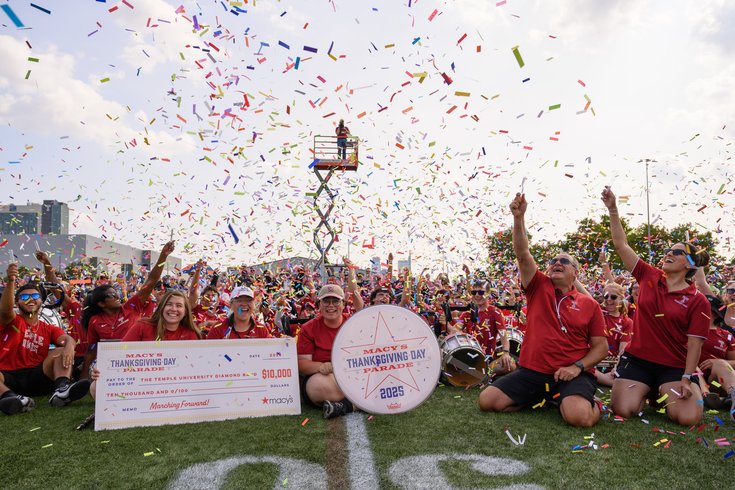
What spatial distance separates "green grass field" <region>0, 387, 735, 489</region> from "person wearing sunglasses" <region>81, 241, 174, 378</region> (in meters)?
1.22

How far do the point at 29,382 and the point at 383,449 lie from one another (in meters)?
4.50

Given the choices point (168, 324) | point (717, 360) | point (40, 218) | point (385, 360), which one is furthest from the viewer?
point (40, 218)

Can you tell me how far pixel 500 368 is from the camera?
6.86 m

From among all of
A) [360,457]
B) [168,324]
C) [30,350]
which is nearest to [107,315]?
[30,350]

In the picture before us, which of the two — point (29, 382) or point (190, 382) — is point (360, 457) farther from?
point (29, 382)

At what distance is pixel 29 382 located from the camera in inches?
234

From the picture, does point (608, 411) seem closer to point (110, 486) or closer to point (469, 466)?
point (469, 466)

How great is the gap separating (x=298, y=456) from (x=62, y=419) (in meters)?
2.69

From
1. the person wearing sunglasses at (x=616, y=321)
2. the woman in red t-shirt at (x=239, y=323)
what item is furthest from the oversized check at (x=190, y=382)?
the person wearing sunglasses at (x=616, y=321)

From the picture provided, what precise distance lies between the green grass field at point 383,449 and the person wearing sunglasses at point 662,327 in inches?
11.6

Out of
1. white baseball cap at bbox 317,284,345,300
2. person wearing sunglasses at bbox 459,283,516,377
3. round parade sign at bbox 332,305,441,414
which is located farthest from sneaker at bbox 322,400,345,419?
person wearing sunglasses at bbox 459,283,516,377

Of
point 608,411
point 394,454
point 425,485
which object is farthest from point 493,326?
point 425,485

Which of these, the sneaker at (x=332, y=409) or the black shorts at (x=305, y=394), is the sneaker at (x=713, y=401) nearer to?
the sneaker at (x=332, y=409)

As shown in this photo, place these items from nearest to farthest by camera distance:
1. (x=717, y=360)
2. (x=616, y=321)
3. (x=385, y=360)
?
(x=385, y=360) → (x=717, y=360) → (x=616, y=321)
